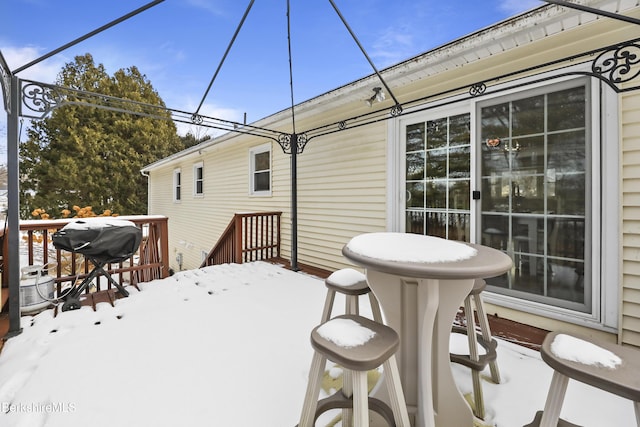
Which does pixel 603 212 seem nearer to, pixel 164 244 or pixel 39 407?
pixel 39 407

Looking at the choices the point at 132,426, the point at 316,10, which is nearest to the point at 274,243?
the point at 316,10

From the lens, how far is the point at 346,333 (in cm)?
119

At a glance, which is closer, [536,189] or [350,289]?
[350,289]

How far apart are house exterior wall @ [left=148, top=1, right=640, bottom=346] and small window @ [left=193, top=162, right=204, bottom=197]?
100cm

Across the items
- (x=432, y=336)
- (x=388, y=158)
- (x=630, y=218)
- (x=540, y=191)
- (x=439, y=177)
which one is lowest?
(x=432, y=336)

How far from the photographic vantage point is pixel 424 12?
3.84 metres

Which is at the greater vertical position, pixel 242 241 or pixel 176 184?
pixel 176 184

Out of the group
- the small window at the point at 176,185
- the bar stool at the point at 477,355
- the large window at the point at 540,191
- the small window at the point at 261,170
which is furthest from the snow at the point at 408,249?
the small window at the point at 176,185

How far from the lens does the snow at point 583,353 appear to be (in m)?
0.93

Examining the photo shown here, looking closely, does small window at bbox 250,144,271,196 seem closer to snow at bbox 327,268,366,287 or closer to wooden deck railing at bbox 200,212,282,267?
wooden deck railing at bbox 200,212,282,267

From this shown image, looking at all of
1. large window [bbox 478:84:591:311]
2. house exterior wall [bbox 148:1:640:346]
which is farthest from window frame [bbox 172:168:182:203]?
large window [bbox 478:84:591:311]

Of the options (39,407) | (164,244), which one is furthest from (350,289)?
(164,244)

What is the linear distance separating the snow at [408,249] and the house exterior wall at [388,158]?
69.7 inches

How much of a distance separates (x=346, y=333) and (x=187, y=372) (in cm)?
139
